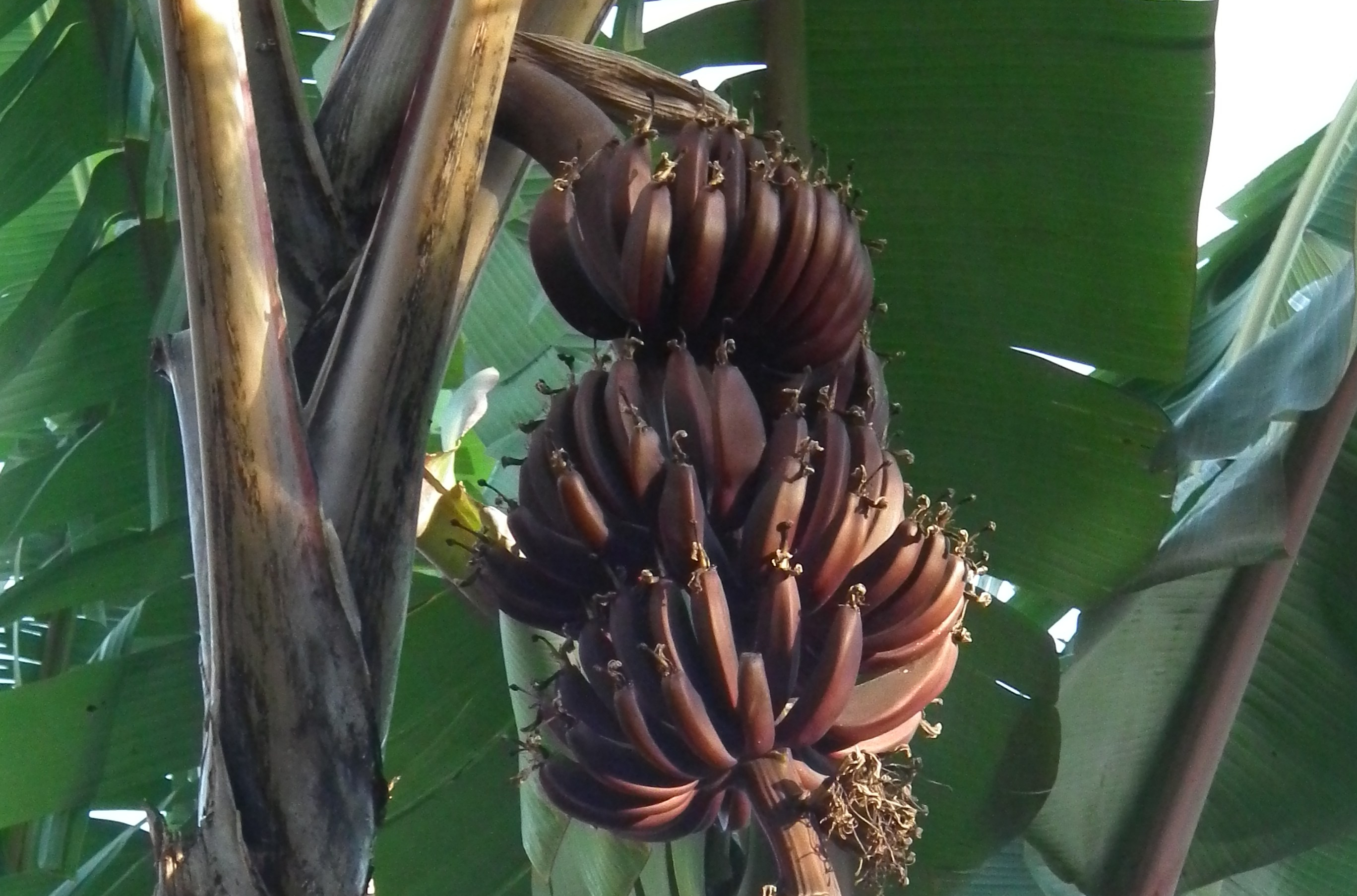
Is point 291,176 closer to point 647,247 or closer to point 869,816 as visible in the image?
point 647,247

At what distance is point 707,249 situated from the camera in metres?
0.70

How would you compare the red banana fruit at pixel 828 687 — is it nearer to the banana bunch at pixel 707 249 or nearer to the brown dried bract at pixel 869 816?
the brown dried bract at pixel 869 816

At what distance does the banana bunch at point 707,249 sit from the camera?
708mm

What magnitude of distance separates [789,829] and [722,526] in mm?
181

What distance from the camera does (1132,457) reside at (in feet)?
4.15

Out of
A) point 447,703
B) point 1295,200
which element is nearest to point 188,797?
point 447,703

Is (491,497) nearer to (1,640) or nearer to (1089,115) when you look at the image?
(1089,115)

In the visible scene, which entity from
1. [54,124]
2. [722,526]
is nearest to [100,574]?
[54,124]

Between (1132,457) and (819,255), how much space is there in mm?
668

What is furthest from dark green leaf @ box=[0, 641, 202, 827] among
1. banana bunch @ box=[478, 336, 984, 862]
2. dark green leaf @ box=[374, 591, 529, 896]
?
banana bunch @ box=[478, 336, 984, 862]

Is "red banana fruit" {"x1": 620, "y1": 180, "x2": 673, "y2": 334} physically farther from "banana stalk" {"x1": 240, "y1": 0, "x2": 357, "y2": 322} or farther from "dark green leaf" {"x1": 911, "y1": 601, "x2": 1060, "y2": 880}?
"dark green leaf" {"x1": 911, "y1": 601, "x2": 1060, "y2": 880}

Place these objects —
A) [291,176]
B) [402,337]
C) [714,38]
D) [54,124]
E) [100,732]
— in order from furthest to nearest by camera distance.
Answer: [54,124]
[714,38]
[100,732]
[291,176]
[402,337]

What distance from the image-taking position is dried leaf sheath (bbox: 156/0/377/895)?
23.4 inches

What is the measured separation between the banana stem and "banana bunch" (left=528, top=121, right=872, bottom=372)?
26cm
